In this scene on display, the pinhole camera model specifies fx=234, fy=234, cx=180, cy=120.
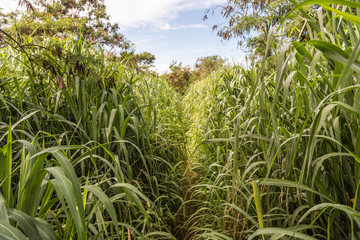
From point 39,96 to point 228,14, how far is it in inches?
242

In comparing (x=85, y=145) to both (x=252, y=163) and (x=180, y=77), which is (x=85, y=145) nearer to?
(x=252, y=163)

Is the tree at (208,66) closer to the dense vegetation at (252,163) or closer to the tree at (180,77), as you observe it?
the tree at (180,77)

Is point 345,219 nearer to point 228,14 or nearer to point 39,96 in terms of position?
point 39,96

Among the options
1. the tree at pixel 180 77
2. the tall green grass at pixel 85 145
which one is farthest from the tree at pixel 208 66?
the tall green grass at pixel 85 145

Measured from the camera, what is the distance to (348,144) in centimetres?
95

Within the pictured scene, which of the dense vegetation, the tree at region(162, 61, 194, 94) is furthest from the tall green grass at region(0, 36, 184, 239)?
the tree at region(162, 61, 194, 94)

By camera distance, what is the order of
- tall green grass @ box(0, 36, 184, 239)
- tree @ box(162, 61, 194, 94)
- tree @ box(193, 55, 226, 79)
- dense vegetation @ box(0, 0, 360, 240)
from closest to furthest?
dense vegetation @ box(0, 0, 360, 240)
tall green grass @ box(0, 36, 184, 239)
tree @ box(193, 55, 226, 79)
tree @ box(162, 61, 194, 94)

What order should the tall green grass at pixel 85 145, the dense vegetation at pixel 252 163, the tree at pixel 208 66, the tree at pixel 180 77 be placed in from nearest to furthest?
the dense vegetation at pixel 252 163
the tall green grass at pixel 85 145
the tree at pixel 208 66
the tree at pixel 180 77

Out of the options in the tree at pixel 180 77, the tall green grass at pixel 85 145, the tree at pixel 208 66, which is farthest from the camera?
the tree at pixel 180 77

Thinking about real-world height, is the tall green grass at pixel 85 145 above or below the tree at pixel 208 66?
below

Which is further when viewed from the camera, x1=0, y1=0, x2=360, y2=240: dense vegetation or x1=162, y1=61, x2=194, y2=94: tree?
x1=162, y1=61, x2=194, y2=94: tree

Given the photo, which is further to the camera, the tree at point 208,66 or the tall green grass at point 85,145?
the tree at point 208,66

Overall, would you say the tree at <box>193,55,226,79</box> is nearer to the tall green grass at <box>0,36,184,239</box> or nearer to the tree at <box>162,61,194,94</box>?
the tree at <box>162,61,194,94</box>

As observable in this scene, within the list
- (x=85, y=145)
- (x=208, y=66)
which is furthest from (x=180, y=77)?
(x=85, y=145)
